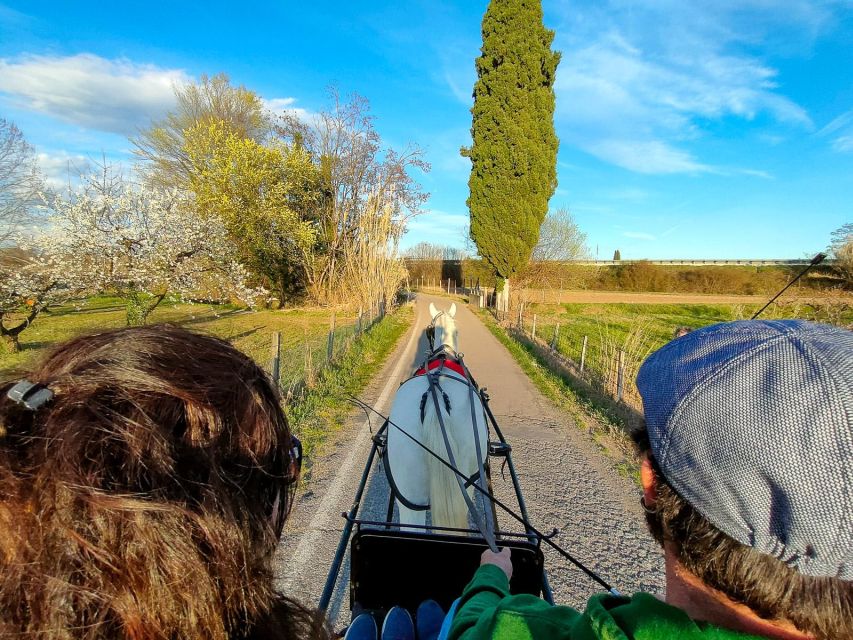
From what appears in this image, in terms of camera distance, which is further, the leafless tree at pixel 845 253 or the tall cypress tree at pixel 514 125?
the tall cypress tree at pixel 514 125

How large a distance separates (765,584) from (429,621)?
1.42m

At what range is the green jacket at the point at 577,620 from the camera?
80 centimetres

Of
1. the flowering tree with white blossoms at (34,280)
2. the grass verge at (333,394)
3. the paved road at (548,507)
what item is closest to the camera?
the paved road at (548,507)

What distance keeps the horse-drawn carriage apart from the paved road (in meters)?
0.37

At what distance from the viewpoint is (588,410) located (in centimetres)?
746

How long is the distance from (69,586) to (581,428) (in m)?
6.79

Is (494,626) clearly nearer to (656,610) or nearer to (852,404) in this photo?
(656,610)

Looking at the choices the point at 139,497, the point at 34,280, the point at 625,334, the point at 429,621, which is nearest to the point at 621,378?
the point at 429,621

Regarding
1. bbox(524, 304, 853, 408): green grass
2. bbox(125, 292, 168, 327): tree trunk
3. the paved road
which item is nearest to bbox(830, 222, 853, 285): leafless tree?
bbox(524, 304, 853, 408): green grass

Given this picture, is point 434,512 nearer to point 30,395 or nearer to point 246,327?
point 30,395

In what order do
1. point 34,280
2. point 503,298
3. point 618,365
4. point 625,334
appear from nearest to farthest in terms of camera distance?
point 618,365 < point 34,280 < point 625,334 < point 503,298

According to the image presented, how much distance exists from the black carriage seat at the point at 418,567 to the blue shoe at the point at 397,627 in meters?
0.39

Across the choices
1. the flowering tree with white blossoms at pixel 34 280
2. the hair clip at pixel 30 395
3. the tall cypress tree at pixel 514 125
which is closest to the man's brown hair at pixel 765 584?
the hair clip at pixel 30 395

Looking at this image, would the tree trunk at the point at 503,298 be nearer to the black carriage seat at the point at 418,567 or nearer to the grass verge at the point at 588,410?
the grass verge at the point at 588,410
